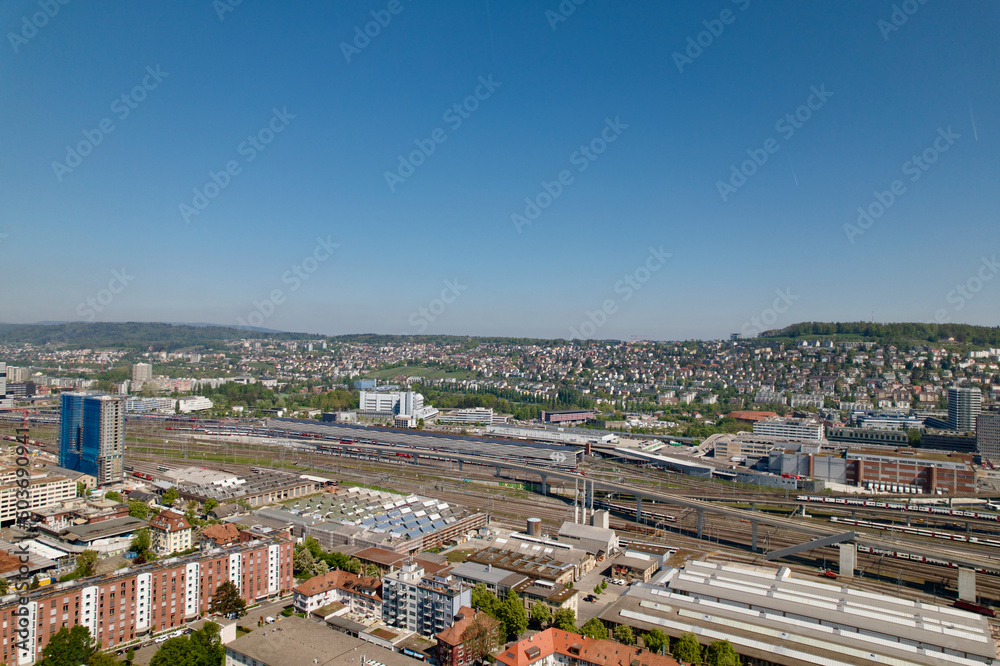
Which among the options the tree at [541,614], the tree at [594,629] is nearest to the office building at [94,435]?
the tree at [541,614]

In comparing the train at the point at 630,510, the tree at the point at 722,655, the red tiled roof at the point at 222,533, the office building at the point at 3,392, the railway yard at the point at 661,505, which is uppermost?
the office building at the point at 3,392

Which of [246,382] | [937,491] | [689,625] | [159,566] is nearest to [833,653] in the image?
[689,625]

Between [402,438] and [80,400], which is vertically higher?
[80,400]

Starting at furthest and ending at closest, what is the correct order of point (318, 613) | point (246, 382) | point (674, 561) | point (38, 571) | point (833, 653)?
1. point (246, 382)
2. point (674, 561)
3. point (38, 571)
4. point (318, 613)
5. point (833, 653)

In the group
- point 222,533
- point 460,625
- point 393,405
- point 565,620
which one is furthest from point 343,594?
point 393,405

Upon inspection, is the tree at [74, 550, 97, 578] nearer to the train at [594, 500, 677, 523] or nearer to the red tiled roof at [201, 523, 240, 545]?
the red tiled roof at [201, 523, 240, 545]

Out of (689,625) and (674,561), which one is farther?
(674,561)

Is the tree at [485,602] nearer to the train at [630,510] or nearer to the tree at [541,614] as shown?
the tree at [541,614]

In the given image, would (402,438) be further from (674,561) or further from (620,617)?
(620,617)
